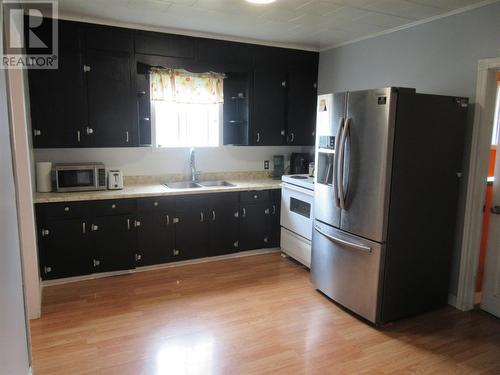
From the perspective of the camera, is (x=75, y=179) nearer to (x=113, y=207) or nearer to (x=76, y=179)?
(x=76, y=179)

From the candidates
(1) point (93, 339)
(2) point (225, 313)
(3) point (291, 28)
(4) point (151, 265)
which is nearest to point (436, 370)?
(2) point (225, 313)

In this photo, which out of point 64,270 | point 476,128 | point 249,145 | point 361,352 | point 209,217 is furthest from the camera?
point 249,145

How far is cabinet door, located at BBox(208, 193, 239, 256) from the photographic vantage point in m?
3.99

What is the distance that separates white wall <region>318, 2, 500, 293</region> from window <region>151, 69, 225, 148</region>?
1611 millimetres

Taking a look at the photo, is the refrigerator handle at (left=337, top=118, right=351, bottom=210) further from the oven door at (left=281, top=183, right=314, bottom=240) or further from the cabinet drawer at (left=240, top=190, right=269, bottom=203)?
the cabinet drawer at (left=240, top=190, right=269, bottom=203)

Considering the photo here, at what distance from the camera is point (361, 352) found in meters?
2.52

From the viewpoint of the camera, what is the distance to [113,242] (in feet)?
11.8

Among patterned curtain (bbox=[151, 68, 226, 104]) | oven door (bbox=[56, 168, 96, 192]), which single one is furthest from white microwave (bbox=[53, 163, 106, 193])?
patterned curtain (bbox=[151, 68, 226, 104])

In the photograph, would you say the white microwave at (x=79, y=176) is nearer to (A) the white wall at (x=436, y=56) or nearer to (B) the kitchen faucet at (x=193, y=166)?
(B) the kitchen faucet at (x=193, y=166)

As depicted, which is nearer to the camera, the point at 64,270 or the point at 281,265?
the point at 64,270

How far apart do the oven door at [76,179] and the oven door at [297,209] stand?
2031mm

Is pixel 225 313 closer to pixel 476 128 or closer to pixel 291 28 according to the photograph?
pixel 476 128

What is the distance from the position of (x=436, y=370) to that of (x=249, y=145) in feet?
9.54

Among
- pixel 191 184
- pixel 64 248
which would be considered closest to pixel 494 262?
pixel 191 184
